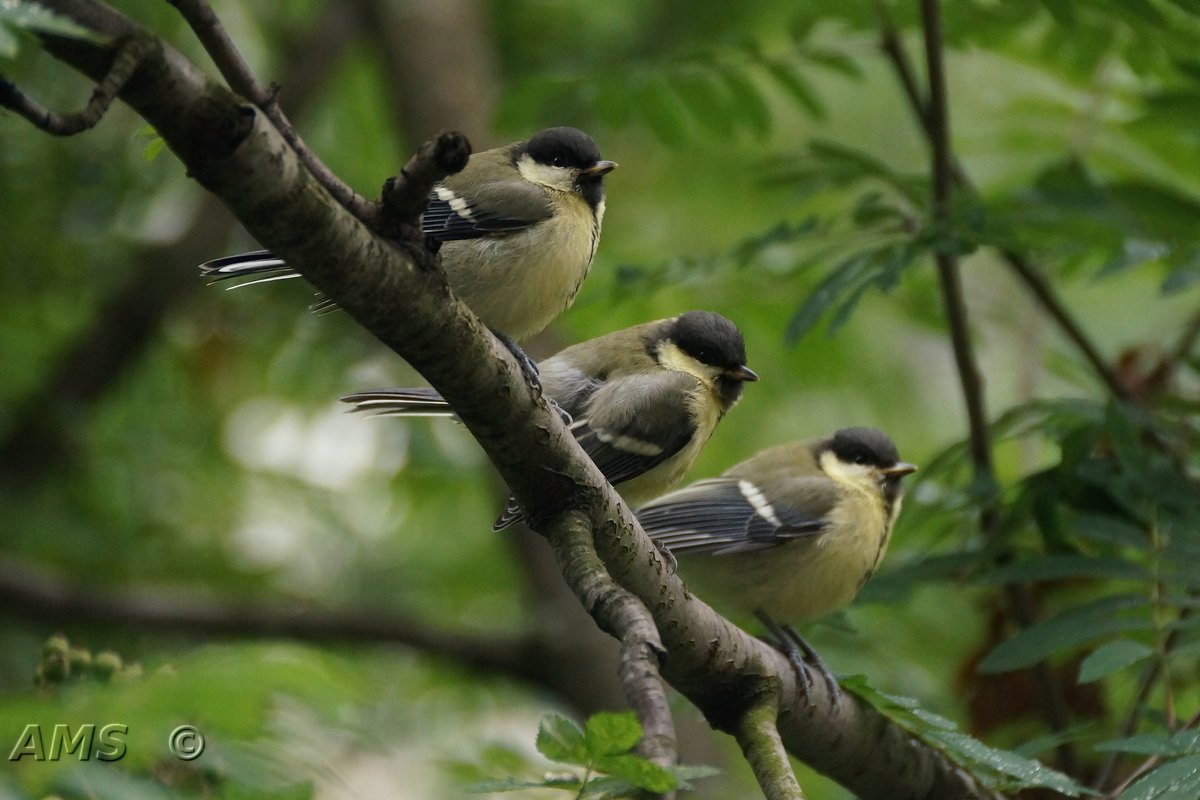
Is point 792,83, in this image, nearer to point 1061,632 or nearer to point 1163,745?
point 1061,632

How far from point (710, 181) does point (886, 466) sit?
8.24 feet

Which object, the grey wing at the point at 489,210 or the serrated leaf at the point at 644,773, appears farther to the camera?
the grey wing at the point at 489,210

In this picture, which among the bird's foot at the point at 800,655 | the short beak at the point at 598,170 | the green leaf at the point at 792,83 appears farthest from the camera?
the green leaf at the point at 792,83

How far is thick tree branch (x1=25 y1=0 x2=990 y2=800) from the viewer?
1.67m

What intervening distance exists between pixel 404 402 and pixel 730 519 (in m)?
1.42

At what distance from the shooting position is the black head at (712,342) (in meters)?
3.83

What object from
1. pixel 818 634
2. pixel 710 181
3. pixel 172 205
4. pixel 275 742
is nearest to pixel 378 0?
pixel 172 205

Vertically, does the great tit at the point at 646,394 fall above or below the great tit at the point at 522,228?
below

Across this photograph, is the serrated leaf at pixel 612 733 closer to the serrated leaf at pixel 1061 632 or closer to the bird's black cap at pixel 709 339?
the serrated leaf at pixel 1061 632

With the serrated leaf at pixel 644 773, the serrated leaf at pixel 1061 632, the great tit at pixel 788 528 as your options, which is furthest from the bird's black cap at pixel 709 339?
the serrated leaf at pixel 644 773

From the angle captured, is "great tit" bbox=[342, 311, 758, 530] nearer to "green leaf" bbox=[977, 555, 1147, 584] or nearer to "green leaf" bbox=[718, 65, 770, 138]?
"green leaf" bbox=[718, 65, 770, 138]

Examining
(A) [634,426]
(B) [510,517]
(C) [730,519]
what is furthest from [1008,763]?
(C) [730,519]

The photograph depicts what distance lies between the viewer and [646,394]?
3.65 m

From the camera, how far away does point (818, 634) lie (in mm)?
4117
